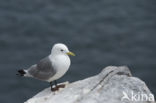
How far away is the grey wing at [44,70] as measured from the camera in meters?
8.84

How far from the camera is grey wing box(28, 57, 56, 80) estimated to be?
8839 millimetres

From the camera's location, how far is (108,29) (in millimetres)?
16688

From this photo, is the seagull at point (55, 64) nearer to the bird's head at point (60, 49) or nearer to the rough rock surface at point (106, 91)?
the bird's head at point (60, 49)

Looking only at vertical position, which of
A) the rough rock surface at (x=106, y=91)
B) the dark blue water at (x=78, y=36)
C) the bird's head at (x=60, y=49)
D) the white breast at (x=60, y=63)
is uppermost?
the dark blue water at (x=78, y=36)

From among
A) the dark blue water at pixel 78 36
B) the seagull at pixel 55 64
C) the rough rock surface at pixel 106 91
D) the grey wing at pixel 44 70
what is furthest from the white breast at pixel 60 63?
the dark blue water at pixel 78 36

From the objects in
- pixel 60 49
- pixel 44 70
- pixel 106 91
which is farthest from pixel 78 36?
pixel 106 91

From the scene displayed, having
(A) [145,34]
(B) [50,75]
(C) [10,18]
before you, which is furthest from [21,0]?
(B) [50,75]

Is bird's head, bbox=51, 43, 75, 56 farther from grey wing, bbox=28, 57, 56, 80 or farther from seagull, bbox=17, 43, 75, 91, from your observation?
grey wing, bbox=28, 57, 56, 80

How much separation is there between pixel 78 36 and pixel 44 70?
763 centimetres

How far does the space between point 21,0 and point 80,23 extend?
3.66 metres

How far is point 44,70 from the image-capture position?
898 centimetres

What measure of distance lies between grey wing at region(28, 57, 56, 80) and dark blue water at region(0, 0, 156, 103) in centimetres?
544

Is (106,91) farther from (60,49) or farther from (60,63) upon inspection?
(60,49)

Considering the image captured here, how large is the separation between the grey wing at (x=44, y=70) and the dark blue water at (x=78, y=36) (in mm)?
5441
